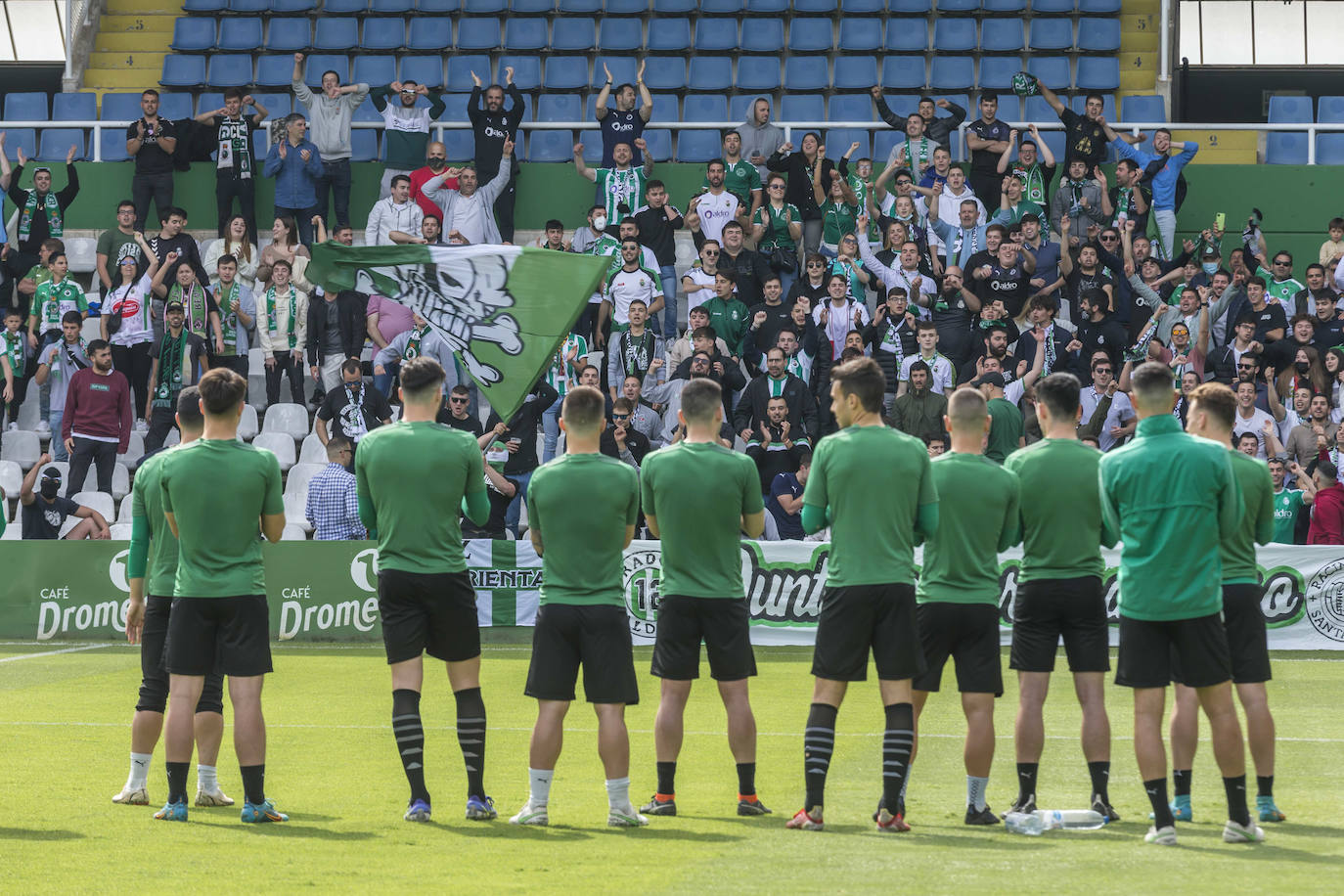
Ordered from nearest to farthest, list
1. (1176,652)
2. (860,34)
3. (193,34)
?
(1176,652)
(860,34)
(193,34)

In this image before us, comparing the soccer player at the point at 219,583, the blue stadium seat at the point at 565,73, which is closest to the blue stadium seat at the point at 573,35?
the blue stadium seat at the point at 565,73

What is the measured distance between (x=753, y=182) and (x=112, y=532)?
9.17m

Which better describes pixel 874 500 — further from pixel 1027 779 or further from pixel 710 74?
pixel 710 74

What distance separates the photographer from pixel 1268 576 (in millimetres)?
17328

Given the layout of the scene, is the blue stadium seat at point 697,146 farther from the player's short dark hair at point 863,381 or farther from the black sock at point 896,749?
the black sock at point 896,749

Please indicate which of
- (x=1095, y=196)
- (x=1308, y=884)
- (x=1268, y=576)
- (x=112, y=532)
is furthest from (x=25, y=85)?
(x=1308, y=884)

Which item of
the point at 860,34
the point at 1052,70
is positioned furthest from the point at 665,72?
the point at 1052,70

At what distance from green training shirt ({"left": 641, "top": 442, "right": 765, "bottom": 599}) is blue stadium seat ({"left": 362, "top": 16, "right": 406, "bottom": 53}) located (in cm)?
2112

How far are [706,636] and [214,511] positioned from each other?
2427mm

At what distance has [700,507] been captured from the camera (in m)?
8.05

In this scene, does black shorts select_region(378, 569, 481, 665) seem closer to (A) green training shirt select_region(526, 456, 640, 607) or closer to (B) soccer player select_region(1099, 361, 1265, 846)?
(A) green training shirt select_region(526, 456, 640, 607)

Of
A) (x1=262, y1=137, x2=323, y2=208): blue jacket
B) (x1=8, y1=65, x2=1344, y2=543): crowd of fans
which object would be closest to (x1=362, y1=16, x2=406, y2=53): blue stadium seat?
(x1=8, y1=65, x2=1344, y2=543): crowd of fans

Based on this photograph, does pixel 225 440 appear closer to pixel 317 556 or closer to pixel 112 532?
pixel 317 556

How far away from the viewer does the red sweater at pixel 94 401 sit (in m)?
20.0
